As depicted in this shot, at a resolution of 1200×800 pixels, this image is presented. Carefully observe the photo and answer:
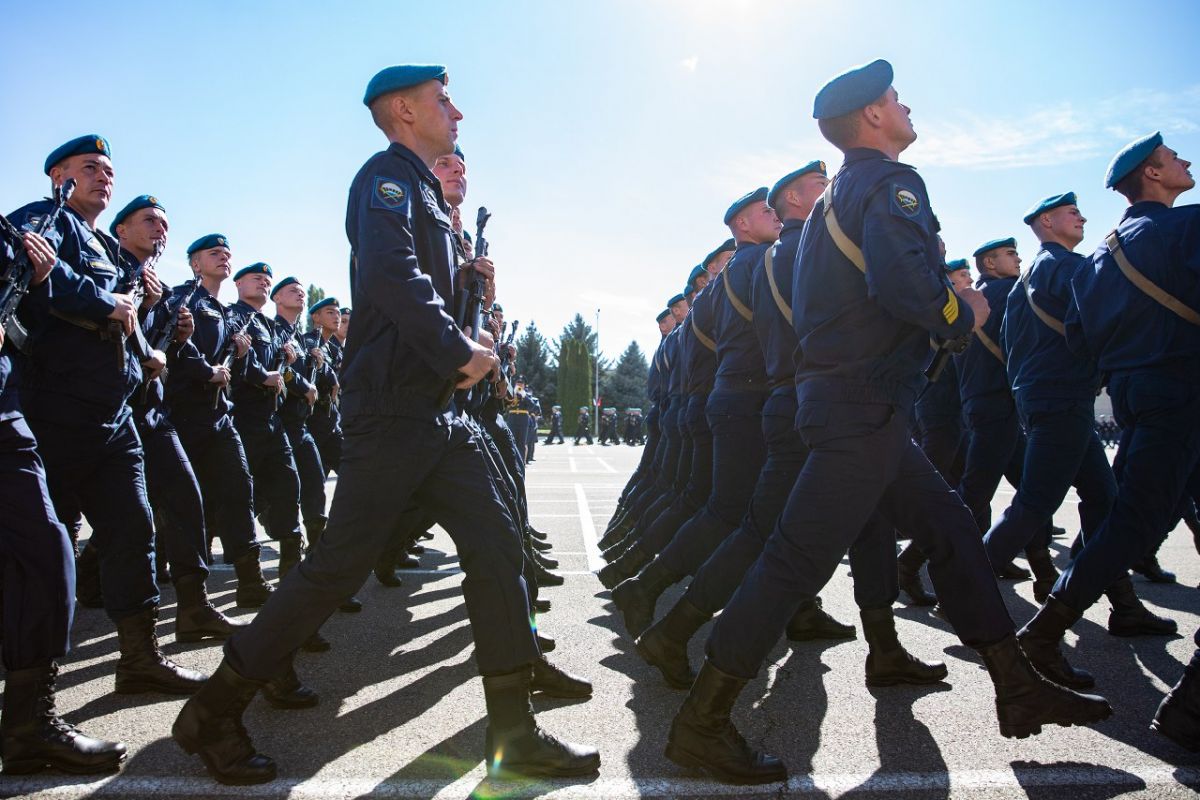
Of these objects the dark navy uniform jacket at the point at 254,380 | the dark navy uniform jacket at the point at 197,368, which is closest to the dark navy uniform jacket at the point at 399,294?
the dark navy uniform jacket at the point at 197,368

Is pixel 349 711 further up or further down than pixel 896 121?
further down

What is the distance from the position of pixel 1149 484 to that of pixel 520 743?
293 centimetres

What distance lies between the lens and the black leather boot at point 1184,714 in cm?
274

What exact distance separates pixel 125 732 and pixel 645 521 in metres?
4.04

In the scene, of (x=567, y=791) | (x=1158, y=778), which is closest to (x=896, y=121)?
(x=1158, y=778)

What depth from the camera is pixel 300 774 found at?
2.65 meters

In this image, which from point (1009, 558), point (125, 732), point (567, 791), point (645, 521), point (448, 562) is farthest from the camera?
point (448, 562)

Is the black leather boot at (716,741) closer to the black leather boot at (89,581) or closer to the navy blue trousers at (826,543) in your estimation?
the navy blue trousers at (826,543)

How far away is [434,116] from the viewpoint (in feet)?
9.41

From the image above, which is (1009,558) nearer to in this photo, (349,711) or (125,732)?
(349,711)

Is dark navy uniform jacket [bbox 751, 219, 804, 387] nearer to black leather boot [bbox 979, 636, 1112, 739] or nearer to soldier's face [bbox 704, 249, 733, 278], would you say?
black leather boot [bbox 979, 636, 1112, 739]

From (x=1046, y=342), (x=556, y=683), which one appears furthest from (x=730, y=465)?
(x=1046, y=342)

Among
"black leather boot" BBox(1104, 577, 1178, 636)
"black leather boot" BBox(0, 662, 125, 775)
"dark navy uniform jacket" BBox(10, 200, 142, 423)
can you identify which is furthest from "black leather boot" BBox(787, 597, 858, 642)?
"dark navy uniform jacket" BBox(10, 200, 142, 423)

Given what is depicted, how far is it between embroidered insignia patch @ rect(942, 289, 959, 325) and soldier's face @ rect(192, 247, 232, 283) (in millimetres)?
4696
